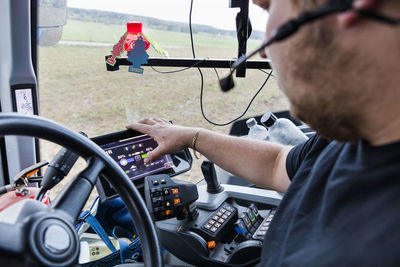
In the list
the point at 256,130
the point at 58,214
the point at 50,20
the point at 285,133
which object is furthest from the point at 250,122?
the point at 58,214

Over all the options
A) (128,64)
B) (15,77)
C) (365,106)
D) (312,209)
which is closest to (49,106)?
(15,77)

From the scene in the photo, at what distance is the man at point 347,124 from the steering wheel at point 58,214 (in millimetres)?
394

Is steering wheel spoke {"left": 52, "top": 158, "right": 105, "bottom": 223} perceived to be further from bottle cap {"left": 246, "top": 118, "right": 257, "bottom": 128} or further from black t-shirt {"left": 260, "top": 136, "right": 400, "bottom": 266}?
bottle cap {"left": 246, "top": 118, "right": 257, "bottom": 128}

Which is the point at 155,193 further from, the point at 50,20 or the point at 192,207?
the point at 50,20

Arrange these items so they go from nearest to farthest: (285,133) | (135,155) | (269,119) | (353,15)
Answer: (353,15) < (135,155) < (269,119) < (285,133)

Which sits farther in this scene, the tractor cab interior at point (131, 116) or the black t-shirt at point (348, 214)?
the tractor cab interior at point (131, 116)

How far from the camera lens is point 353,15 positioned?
1.54ft

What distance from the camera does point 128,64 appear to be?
1.37 metres

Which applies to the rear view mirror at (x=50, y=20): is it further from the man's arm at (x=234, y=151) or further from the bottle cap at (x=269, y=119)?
the bottle cap at (x=269, y=119)

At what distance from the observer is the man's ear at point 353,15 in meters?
0.46

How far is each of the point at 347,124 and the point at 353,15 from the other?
0.59 feet

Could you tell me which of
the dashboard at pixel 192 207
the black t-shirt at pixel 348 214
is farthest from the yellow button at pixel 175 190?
the black t-shirt at pixel 348 214

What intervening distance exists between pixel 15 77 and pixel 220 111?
89 cm

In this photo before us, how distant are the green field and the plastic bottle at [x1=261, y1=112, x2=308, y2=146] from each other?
5.0 inches
